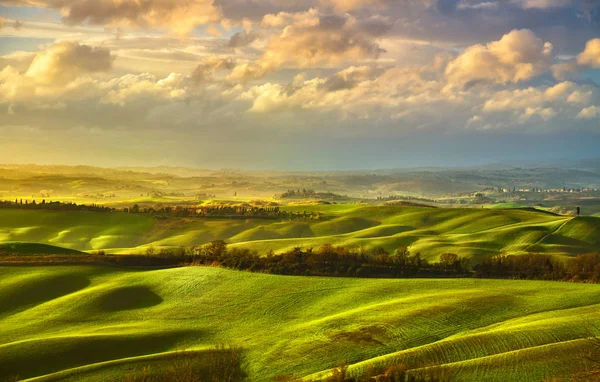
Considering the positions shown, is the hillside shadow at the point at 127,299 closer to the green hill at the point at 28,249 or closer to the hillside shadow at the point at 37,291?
the hillside shadow at the point at 37,291

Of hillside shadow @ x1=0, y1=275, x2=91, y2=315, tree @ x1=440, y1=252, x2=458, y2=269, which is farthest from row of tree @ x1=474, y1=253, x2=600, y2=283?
hillside shadow @ x1=0, y1=275, x2=91, y2=315

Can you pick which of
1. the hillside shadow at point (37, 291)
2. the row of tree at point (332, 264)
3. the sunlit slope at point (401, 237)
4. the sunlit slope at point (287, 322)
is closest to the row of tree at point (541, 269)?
the row of tree at point (332, 264)

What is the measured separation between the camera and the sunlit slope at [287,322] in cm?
A: 4566

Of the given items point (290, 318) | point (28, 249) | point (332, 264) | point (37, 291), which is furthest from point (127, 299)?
point (28, 249)

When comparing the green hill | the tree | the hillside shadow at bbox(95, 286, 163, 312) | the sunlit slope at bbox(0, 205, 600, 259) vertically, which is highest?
the green hill

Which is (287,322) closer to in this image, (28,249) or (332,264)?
(332,264)

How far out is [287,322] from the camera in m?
61.1

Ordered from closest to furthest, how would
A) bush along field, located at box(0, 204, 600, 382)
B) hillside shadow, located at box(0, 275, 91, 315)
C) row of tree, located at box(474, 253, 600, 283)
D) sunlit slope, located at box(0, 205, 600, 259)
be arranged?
bush along field, located at box(0, 204, 600, 382), hillside shadow, located at box(0, 275, 91, 315), row of tree, located at box(474, 253, 600, 283), sunlit slope, located at box(0, 205, 600, 259)

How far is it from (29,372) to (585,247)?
125 m

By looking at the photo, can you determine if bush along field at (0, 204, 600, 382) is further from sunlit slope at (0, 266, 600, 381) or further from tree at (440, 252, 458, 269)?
tree at (440, 252, 458, 269)

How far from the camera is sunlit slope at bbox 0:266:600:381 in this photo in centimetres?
4566

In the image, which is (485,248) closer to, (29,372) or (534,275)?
(534,275)

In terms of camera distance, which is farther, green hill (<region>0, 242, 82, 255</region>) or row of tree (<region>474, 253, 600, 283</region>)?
green hill (<region>0, 242, 82, 255</region>)

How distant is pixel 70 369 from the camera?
4753cm
